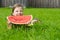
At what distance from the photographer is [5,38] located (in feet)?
15.4

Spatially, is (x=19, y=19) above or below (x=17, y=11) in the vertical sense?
below

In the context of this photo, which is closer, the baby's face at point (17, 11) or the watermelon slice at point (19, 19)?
the watermelon slice at point (19, 19)

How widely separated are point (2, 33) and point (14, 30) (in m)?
0.28

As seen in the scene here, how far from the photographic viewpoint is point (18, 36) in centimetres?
479

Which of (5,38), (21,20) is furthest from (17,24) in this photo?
(5,38)

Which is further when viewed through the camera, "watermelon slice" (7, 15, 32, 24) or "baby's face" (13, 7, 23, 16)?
"baby's face" (13, 7, 23, 16)

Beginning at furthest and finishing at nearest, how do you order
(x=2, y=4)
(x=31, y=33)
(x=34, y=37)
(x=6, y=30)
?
1. (x=2, y=4)
2. (x=6, y=30)
3. (x=31, y=33)
4. (x=34, y=37)

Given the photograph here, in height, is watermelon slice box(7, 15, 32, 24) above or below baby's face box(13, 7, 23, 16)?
below

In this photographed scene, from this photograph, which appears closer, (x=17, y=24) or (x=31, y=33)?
(x=31, y=33)

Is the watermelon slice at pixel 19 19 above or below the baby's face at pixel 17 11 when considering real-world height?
below

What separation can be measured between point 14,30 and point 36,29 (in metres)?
0.48

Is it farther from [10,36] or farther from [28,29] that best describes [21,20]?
[10,36]

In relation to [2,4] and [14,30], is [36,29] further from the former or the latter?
[2,4]

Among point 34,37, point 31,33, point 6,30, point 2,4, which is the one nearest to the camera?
point 34,37
